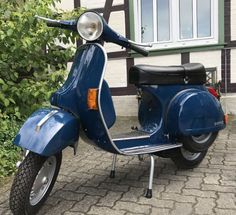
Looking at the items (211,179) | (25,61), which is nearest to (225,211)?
(211,179)

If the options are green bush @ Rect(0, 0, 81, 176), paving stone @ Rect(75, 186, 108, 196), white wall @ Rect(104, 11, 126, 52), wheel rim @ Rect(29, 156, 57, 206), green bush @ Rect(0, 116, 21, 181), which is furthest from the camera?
white wall @ Rect(104, 11, 126, 52)

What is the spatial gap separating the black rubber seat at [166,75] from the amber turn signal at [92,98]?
59 cm

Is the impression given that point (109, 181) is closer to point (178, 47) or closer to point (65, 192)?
point (65, 192)

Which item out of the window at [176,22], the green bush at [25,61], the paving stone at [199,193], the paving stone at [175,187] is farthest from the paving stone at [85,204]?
the window at [176,22]

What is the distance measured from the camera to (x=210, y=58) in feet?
21.9

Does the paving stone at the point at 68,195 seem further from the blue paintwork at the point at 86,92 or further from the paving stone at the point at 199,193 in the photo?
the paving stone at the point at 199,193

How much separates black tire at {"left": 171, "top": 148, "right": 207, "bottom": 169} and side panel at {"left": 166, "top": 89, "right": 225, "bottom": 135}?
0.28 metres

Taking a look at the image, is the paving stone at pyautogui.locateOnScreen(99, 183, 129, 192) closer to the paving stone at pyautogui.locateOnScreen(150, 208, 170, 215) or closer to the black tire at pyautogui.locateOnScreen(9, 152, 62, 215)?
the paving stone at pyautogui.locateOnScreen(150, 208, 170, 215)

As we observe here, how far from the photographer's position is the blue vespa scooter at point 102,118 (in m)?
2.45

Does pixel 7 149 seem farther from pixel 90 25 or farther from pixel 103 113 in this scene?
pixel 90 25

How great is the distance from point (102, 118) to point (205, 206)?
1.00 meters

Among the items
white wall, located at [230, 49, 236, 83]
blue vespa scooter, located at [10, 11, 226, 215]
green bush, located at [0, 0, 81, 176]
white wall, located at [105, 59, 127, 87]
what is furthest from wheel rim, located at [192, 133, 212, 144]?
white wall, located at [105, 59, 127, 87]

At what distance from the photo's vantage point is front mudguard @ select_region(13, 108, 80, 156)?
238 centimetres

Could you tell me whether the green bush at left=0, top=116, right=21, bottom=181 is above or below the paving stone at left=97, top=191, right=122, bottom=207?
above
